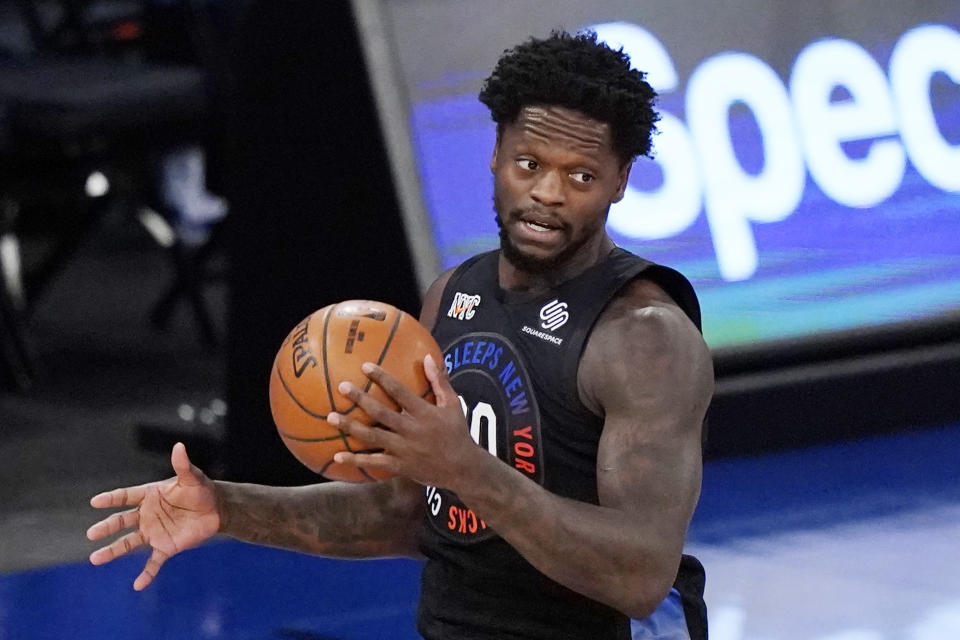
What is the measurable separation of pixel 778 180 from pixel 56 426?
131 inches

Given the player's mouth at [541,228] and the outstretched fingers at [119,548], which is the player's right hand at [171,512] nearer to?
the outstretched fingers at [119,548]

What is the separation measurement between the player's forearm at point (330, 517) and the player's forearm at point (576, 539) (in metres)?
0.61

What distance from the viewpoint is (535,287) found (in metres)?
2.72

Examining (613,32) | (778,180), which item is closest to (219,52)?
(613,32)

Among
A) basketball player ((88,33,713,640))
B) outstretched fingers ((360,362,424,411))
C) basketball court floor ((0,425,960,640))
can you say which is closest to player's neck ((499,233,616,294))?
basketball player ((88,33,713,640))

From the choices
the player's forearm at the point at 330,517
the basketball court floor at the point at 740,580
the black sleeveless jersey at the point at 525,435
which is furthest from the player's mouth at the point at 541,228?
the basketball court floor at the point at 740,580

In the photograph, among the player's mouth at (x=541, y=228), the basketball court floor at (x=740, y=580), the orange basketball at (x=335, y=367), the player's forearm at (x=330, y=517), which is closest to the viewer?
the orange basketball at (x=335, y=367)

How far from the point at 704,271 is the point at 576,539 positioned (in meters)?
3.30

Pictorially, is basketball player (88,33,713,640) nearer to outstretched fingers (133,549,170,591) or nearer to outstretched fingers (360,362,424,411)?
outstretched fingers (133,549,170,591)

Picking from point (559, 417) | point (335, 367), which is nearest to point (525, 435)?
point (559, 417)

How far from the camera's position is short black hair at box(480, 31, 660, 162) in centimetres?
258

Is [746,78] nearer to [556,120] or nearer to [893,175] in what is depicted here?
[893,175]

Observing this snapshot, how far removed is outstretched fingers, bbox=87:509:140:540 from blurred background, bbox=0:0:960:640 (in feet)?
5.90

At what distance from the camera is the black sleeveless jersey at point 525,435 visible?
259 cm
